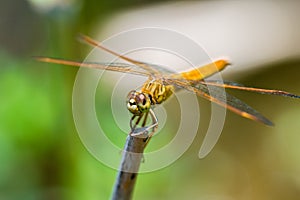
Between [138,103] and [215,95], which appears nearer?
[138,103]

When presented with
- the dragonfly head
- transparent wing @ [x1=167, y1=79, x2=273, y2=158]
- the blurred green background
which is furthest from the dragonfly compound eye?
the blurred green background

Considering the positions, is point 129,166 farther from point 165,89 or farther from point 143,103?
point 165,89

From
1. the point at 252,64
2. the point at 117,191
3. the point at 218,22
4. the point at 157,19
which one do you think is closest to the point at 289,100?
the point at 252,64

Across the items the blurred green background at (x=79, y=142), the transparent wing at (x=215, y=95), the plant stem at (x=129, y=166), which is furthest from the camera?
the blurred green background at (x=79, y=142)

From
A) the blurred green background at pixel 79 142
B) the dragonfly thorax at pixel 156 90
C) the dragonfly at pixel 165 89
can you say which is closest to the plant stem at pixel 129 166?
the dragonfly at pixel 165 89

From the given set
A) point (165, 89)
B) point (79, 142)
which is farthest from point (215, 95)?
point (79, 142)

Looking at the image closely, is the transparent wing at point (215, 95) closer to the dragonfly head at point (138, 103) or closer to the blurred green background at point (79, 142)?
the dragonfly head at point (138, 103)
